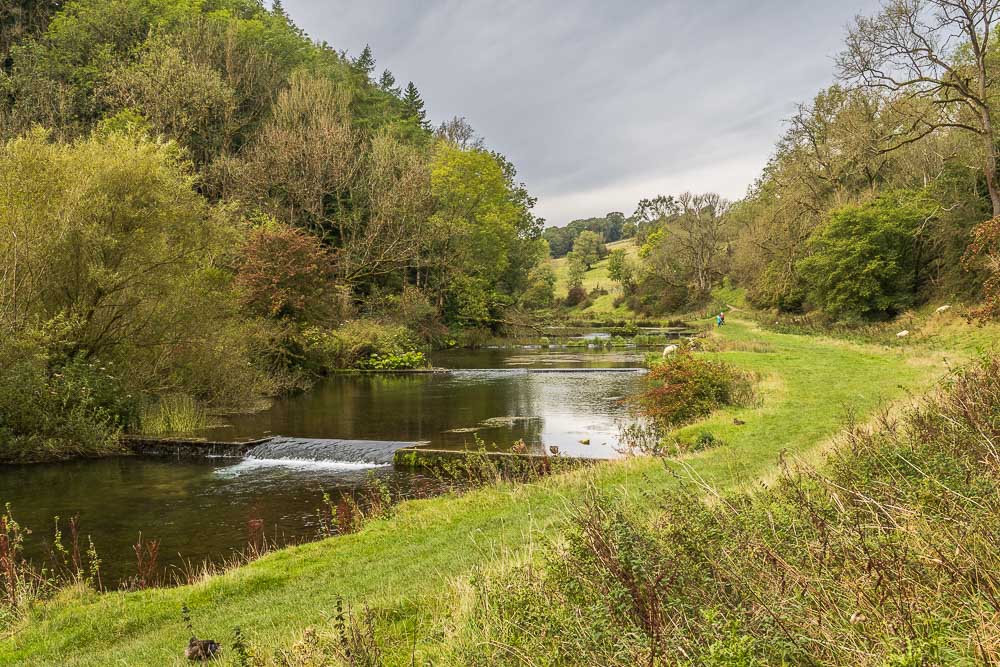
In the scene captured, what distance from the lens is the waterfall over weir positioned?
15953 mm

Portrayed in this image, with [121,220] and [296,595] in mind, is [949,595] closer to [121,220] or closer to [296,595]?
[296,595]

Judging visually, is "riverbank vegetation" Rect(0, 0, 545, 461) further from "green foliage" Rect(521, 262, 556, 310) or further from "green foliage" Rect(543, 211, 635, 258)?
"green foliage" Rect(543, 211, 635, 258)

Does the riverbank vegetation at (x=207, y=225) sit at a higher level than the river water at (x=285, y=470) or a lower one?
higher

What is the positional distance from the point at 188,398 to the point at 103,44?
127 feet

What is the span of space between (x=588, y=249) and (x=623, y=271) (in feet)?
112

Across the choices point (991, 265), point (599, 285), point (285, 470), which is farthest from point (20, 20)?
point (599, 285)

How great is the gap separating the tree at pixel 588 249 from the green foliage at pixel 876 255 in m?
81.3

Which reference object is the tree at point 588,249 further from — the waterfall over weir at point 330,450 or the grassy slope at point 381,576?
the grassy slope at point 381,576

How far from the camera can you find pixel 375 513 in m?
10.8

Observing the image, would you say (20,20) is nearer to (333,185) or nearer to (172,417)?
(333,185)

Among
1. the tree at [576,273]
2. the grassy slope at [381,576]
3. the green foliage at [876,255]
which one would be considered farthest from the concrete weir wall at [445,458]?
the tree at [576,273]

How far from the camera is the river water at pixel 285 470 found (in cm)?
1109

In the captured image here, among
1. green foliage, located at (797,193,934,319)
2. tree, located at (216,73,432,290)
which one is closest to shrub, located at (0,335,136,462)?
tree, located at (216,73,432,290)

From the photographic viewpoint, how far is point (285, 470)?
15359 mm
